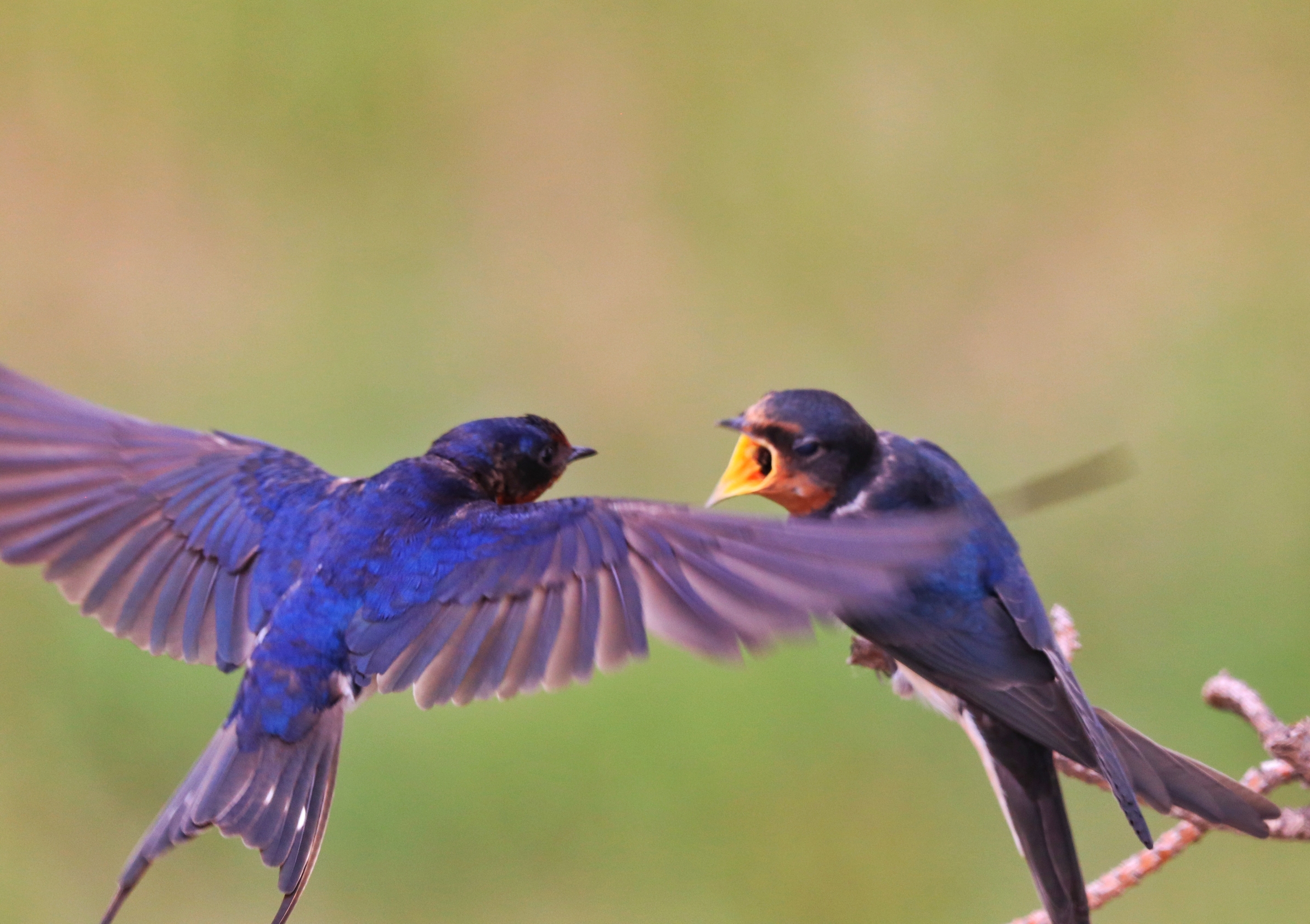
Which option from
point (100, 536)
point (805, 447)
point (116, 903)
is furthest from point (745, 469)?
point (116, 903)

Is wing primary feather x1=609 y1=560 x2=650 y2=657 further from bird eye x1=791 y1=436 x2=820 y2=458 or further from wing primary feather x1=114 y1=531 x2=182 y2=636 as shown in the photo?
wing primary feather x1=114 y1=531 x2=182 y2=636

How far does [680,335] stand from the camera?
14.8 ft

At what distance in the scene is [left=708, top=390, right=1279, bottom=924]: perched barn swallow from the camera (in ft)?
6.28

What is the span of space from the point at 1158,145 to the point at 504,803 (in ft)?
9.70

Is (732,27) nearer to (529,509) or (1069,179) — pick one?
(1069,179)

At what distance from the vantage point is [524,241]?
15.9ft

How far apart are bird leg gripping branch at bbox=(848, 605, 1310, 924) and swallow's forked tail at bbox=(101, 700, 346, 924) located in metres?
0.84

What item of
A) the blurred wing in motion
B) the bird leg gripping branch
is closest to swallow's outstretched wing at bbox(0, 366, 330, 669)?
the blurred wing in motion

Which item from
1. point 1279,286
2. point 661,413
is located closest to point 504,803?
point 661,413

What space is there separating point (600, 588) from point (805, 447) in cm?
51

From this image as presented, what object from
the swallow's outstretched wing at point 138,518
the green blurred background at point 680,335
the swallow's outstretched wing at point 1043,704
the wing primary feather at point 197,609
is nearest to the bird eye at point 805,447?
the swallow's outstretched wing at point 1043,704

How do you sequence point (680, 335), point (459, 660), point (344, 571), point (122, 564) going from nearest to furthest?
point (459, 660) < point (344, 571) < point (122, 564) < point (680, 335)

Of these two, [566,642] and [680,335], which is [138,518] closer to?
[566,642]

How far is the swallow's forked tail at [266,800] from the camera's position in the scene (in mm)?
1677
